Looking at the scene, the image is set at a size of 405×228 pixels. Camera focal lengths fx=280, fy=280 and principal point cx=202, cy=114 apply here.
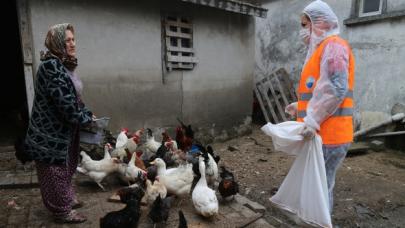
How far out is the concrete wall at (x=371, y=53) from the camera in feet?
21.9

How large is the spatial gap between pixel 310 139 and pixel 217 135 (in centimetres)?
459

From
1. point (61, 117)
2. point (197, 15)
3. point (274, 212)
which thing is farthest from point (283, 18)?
point (61, 117)

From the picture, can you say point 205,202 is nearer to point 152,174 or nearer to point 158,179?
point 158,179

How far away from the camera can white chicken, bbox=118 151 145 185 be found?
150 inches

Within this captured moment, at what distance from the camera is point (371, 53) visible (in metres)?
7.22

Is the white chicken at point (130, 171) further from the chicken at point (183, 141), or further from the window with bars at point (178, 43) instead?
the window with bars at point (178, 43)

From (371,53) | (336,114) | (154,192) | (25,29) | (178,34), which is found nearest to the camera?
(336,114)

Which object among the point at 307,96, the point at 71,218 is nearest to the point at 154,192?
the point at 71,218

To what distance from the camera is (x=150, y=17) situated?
225 inches

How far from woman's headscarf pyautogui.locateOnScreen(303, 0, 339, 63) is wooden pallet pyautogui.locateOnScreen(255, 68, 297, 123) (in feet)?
19.4

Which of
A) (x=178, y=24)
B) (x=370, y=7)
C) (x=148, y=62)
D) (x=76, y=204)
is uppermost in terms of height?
(x=370, y=7)

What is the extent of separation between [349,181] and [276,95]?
4.47 meters

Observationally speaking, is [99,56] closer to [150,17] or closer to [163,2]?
[150,17]

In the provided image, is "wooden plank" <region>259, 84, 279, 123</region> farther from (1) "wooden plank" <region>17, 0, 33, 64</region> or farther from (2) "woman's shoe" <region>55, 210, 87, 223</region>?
(2) "woman's shoe" <region>55, 210, 87, 223</region>
